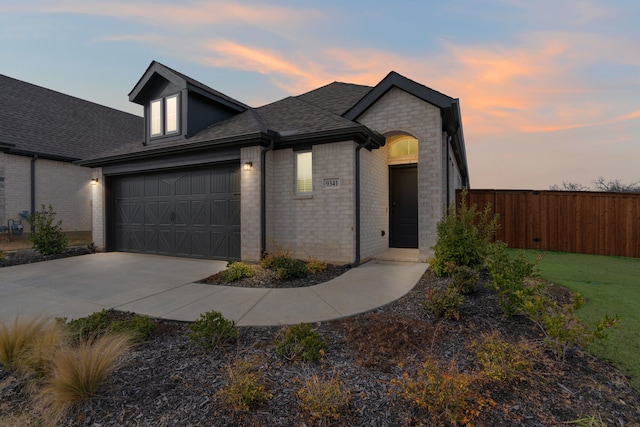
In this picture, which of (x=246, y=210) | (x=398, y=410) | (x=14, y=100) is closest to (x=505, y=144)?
(x=246, y=210)

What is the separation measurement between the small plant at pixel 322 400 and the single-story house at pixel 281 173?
530cm

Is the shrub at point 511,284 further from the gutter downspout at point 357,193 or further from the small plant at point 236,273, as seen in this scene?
the small plant at point 236,273

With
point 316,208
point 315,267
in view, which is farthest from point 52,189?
point 315,267

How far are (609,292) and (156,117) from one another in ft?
42.5

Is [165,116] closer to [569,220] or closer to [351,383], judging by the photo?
[351,383]

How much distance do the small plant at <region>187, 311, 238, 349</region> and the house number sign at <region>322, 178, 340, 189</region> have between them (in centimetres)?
493

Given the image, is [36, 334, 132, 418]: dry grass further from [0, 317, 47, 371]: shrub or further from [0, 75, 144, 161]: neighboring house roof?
[0, 75, 144, 161]: neighboring house roof

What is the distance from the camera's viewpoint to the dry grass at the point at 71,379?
2.19 metres

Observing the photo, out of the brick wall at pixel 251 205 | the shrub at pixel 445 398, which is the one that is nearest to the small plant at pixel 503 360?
the shrub at pixel 445 398

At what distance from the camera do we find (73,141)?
15500 millimetres

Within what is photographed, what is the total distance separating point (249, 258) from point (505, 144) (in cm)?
1456

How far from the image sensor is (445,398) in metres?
2.01

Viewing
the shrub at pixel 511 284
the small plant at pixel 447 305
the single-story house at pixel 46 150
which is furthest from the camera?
the single-story house at pixel 46 150

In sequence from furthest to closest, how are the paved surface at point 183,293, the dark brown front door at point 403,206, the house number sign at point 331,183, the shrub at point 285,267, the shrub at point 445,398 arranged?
the dark brown front door at point 403,206 < the house number sign at point 331,183 < the shrub at point 285,267 < the paved surface at point 183,293 < the shrub at point 445,398
